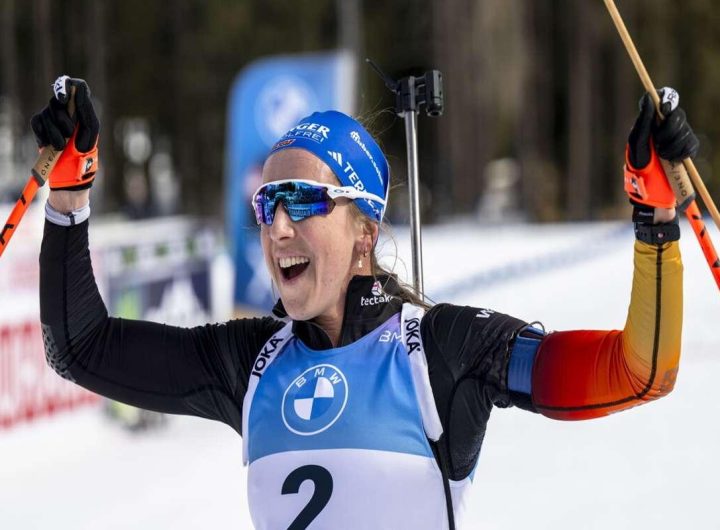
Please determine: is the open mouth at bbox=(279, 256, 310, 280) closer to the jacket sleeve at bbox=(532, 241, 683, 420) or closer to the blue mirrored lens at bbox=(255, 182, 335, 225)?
the blue mirrored lens at bbox=(255, 182, 335, 225)

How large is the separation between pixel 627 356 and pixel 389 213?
43.0 feet

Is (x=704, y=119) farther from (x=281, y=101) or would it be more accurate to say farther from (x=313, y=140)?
(x=313, y=140)

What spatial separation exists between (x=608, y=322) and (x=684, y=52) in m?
22.7

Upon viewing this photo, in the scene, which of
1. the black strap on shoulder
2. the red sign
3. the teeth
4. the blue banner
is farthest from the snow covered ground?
the teeth

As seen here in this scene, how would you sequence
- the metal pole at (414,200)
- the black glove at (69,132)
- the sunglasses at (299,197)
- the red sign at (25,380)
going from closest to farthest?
the sunglasses at (299,197) < the black glove at (69,132) < the metal pole at (414,200) < the red sign at (25,380)

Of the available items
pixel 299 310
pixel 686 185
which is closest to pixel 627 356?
pixel 686 185

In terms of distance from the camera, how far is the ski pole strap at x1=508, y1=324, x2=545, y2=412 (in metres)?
2.04

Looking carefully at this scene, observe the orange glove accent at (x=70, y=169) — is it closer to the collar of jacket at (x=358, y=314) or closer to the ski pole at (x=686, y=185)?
the collar of jacket at (x=358, y=314)

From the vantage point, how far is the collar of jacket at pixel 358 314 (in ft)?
7.26

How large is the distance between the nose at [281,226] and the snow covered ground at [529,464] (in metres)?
2.69

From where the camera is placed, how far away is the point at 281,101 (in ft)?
29.9

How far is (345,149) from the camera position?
2254 mm

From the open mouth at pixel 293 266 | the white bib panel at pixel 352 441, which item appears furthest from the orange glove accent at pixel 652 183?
the open mouth at pixel 293 266

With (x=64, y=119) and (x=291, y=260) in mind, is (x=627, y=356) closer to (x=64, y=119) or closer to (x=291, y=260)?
(x=291, y=260)
